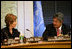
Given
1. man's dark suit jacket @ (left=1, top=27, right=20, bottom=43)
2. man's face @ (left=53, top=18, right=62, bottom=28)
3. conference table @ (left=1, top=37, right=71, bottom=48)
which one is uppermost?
man's face @ (left=53, top=18, right=62, bottom=28)

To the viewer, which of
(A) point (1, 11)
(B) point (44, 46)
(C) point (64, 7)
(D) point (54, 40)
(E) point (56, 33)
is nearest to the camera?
(B) point (44, 46)

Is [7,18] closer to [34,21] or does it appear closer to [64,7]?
[34,21]

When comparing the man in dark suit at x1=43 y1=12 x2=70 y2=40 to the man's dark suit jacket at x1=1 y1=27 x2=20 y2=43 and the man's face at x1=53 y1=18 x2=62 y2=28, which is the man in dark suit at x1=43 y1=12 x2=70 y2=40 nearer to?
the man's face at x1=53 y1=18 x2=62 y2=28

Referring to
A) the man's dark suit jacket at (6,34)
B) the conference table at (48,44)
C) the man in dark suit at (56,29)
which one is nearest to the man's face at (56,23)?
the man in dark suit at (56,29)

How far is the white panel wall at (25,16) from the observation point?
17.7 feet

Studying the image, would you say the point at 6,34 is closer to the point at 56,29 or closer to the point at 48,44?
the point at 48,44

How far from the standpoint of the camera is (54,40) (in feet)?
13.3

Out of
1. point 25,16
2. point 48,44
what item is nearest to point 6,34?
point 48,44

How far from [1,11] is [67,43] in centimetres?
→ 252

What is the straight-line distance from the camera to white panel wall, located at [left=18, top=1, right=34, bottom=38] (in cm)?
539

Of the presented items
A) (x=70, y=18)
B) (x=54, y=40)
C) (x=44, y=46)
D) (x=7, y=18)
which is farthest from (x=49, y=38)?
(x=70, y=18)

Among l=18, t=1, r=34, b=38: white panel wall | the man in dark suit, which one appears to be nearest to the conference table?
the man in dark suit

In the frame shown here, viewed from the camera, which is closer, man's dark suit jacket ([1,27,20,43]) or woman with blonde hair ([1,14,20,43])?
man's dark suit jacket ([1,27,20,43])

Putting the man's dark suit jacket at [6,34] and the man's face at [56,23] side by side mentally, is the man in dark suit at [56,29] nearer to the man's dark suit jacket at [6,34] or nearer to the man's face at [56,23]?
the man's face at [56,23]
